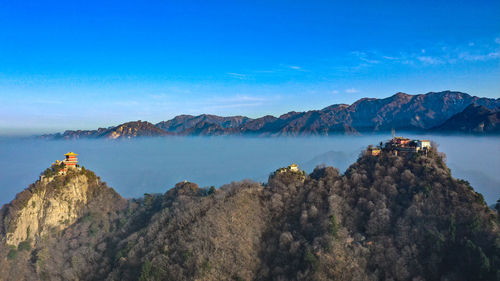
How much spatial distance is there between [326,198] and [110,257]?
48193 millimetres

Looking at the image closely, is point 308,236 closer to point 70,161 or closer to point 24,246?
point 24,246

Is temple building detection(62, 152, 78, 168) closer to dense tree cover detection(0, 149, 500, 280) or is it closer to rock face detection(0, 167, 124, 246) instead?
rock face detection(0, 167, 124, 246)

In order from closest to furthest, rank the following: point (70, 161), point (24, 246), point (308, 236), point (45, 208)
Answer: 1. point (308, 236)
2. point (24, 246)
3. point (45, 208)
4. point (70, 161)

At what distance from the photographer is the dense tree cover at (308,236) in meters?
49.0

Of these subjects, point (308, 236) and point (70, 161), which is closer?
point (308, 236)

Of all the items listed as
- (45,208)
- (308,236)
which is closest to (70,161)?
(45,208)

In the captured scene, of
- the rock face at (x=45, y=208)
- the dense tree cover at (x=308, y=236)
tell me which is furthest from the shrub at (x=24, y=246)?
the rock face at (x=45, y=208)

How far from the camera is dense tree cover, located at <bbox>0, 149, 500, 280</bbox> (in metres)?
49.0

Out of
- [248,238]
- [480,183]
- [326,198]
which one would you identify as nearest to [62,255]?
[248,238]

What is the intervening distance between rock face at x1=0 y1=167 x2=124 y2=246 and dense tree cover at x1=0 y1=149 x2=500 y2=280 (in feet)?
8.93

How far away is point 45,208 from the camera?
259ft

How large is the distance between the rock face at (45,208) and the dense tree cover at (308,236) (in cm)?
272

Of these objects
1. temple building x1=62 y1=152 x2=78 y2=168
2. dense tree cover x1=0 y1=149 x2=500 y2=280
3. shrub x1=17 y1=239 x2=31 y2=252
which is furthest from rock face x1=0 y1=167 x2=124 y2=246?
dense tree cover x1=0 y1=149 x2=500 y2=280

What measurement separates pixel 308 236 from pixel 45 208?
65.8 m
